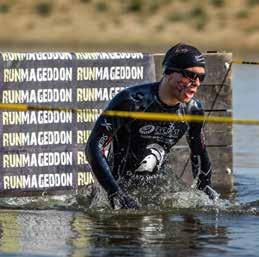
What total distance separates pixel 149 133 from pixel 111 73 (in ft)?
6.68

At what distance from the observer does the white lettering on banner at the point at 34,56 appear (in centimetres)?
1280

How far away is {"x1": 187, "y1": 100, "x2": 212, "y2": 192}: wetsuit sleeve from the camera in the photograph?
1144cm

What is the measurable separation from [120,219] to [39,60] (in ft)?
7.76

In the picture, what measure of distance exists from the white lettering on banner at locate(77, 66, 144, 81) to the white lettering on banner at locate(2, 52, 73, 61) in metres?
0.19

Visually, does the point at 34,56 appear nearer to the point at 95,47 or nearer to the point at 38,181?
the point at 38,181

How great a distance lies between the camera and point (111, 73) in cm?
1327

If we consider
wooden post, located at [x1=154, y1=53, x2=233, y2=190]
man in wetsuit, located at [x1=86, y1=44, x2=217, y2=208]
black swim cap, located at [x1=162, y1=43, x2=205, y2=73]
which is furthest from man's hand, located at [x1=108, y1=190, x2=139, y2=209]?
wooden post, located at [x1=154, y1=53, x2=233, y2=190]

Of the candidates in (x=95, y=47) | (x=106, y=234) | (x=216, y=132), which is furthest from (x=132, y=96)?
(x=95, y=47)

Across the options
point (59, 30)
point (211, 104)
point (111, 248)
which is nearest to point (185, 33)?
point (59, 30)

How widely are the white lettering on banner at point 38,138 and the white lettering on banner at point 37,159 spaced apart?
0.10m

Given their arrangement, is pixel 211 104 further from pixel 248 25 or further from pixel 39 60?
pixel 248 25

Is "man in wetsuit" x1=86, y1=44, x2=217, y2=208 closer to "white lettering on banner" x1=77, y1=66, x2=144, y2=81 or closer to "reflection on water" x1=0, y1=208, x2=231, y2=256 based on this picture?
"reflection on water" x1=0, y1=208, x2=231, y2=256

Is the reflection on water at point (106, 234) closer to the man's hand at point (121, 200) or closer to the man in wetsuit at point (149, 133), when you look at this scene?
the man's hand at point (121, 200)

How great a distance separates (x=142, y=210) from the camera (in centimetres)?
1138
